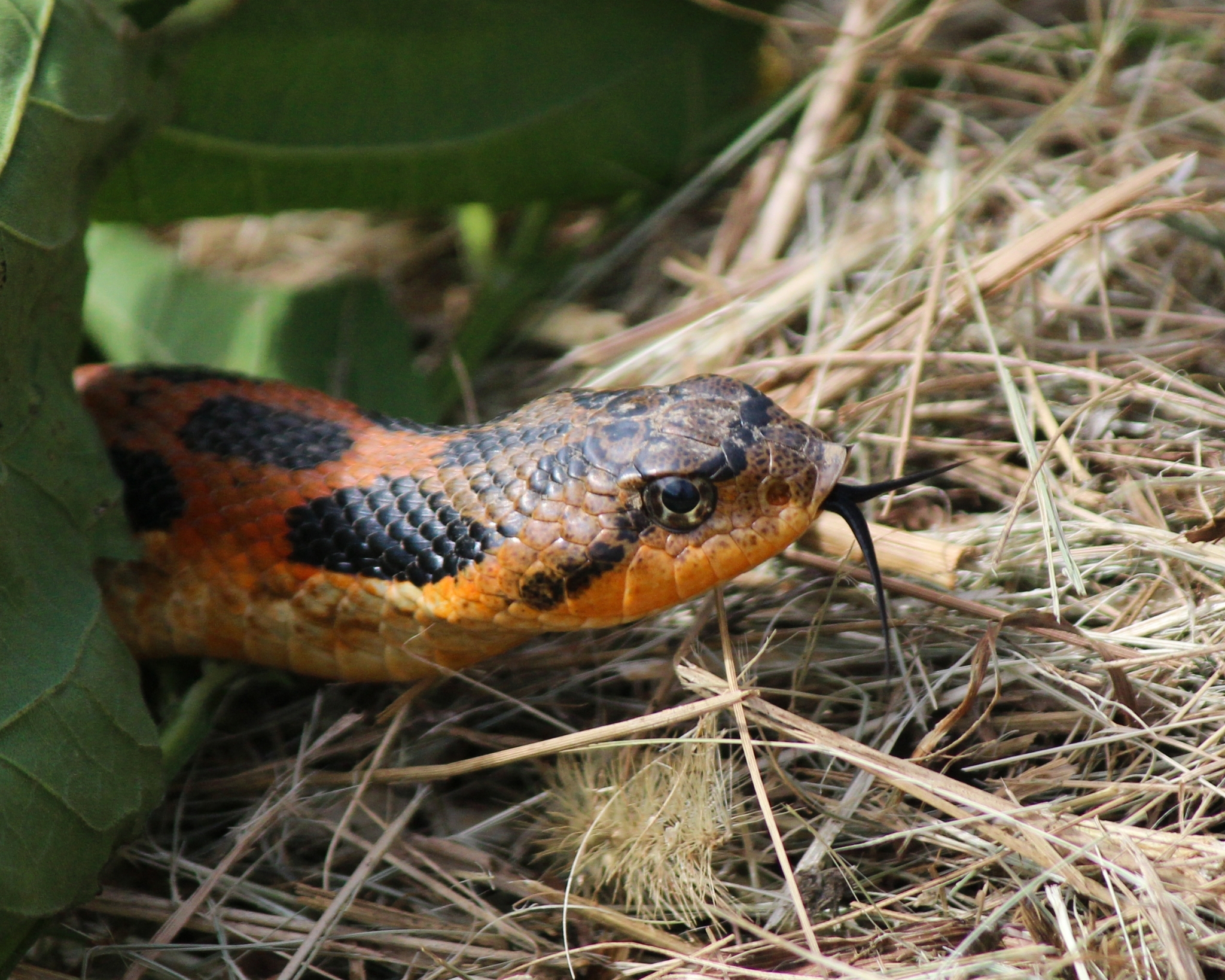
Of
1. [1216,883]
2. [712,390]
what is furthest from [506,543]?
[1216,883]

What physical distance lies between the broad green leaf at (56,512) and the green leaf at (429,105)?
684mm

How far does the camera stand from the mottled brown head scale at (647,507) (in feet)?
9.46

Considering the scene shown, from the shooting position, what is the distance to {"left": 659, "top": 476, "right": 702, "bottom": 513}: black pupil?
2869 millimetres

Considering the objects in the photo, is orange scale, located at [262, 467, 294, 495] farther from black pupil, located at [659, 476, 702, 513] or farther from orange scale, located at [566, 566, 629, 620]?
black pupil, located at [659, 476, 702, 513]

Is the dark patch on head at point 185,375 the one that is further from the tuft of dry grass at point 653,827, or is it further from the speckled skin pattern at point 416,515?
the tuft of dry grass at point 653,827

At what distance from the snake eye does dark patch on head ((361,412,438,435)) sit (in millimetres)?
884

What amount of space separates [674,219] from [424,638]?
296 centimetres

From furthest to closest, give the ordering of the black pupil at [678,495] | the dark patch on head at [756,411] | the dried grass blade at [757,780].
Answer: the dark patch on head at [756,411]
the black pupil at [678,495]
the dried grass blade at [757,780]

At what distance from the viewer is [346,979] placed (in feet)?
9.61

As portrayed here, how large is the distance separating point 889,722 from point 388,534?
5.09ft

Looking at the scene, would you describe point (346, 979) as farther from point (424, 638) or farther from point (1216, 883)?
point (1216, 883)

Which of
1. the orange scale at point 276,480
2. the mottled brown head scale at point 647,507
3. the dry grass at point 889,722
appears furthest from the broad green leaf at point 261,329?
the mottled brown head scale at point 647,507

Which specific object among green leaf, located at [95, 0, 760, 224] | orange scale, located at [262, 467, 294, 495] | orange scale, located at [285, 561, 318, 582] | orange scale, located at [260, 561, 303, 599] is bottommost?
orange scale, located at [260, 561, 303, 599]

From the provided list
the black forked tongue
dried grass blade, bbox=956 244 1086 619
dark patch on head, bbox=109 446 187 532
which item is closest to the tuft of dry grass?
the black forked tongue
